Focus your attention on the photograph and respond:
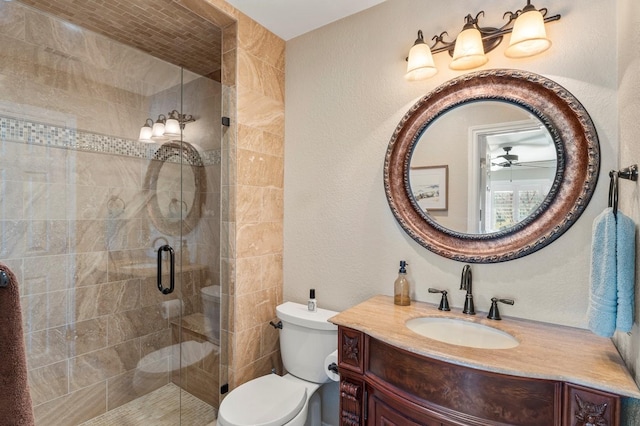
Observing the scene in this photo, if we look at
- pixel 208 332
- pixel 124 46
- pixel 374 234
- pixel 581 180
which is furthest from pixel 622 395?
pixel 124 46

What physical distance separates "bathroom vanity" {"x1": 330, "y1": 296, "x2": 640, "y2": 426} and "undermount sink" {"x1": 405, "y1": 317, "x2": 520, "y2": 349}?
2 centimetres

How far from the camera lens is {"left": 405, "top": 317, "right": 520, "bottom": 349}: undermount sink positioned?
4.38 feet

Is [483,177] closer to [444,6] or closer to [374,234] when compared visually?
[374,234]

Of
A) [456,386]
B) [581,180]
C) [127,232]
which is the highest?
[581,180]

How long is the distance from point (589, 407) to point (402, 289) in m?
0.80

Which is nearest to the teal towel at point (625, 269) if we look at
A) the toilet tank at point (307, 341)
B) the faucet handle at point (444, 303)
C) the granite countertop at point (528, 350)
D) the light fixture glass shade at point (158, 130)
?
the granite countertop at point (528, 350)

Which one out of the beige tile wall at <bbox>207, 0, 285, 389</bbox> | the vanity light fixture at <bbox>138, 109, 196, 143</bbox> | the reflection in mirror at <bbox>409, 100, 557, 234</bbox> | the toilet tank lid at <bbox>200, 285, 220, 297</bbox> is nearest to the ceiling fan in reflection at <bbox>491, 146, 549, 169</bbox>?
the reflection in mirror at <bbox>409, 100, 557, 234</bbox>

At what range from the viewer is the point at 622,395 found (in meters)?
0.87

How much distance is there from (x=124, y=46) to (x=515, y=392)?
9.13 ft

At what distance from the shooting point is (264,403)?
1573mm

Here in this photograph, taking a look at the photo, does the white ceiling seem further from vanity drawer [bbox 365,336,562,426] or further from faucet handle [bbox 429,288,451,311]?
vanity drawer [bbox 365,336,562,426]

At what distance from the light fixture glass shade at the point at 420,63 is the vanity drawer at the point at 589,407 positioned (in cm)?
139

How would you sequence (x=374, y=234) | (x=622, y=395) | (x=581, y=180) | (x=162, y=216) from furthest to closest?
(x=162, y=216) → (x=374, y=234) → (x=581, y=180) → (x=622, y=395)

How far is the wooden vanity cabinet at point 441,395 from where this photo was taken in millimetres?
925
